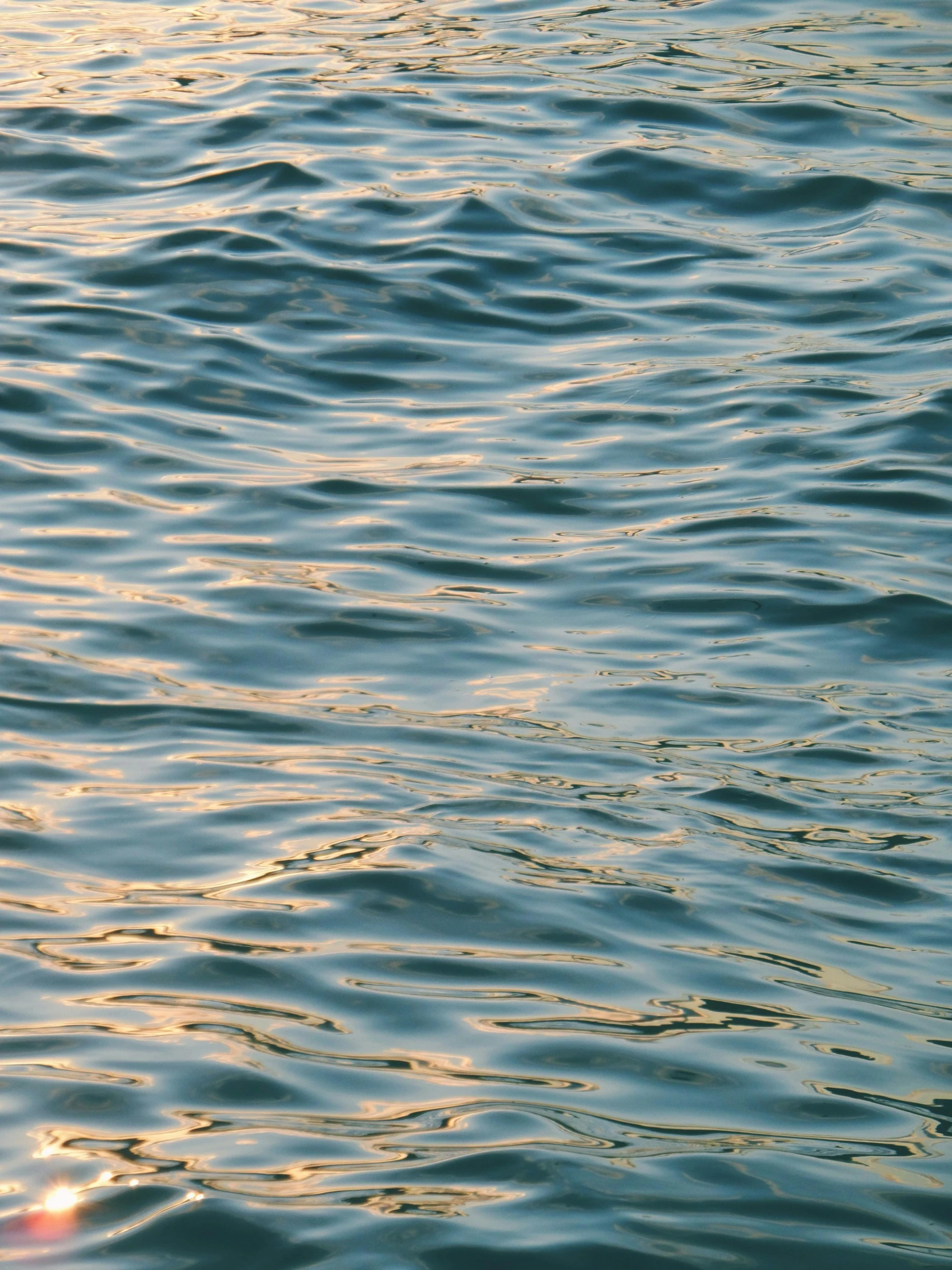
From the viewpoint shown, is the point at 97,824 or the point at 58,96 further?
the point at 58,96

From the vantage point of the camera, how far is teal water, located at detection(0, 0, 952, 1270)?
294cm

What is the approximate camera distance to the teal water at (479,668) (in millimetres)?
2943

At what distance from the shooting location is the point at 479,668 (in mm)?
4973

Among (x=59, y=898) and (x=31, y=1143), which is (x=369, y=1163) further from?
(x=59, y=898)

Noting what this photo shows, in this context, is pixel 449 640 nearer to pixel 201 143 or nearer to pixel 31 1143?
pixel 31 1143

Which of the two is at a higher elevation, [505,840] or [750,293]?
[750,293]

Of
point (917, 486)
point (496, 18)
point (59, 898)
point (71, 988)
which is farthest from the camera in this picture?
point (496, 18)

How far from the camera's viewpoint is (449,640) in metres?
5.14

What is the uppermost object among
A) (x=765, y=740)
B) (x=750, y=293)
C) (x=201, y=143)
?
(x=201, y=143)

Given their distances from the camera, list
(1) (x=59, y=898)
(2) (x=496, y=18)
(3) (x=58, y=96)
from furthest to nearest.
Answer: (2) (x=496, y=18) → (3) (x=58, y=96) → (1) (x=59, y=898)

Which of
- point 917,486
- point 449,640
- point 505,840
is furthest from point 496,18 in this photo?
point 505,840

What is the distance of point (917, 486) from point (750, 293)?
5.95 ft

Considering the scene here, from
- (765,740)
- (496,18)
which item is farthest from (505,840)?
Answer: (496,18)

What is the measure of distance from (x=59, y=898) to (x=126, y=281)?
14.8ft
